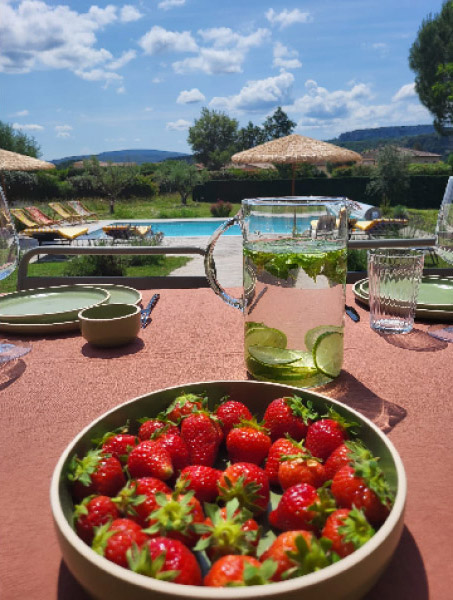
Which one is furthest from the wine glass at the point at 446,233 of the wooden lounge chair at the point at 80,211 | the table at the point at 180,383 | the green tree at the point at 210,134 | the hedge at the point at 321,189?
the green tree at the point at 210,134

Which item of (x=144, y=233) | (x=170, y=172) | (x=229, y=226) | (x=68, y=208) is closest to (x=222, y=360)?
(x=229, y=226)

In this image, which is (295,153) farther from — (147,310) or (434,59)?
(434,59)

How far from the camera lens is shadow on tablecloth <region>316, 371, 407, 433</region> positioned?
0.77 m

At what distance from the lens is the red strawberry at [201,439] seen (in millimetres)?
600

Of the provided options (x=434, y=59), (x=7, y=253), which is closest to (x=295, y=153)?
(x=7, y=253)

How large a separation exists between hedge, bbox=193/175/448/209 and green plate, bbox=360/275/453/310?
2360cm

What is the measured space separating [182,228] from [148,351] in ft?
55.1

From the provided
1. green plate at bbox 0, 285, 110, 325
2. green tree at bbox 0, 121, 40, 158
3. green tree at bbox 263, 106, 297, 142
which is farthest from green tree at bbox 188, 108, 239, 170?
green plate at bbox 0, 285, 110, 325

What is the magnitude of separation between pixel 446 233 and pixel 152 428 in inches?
33.3

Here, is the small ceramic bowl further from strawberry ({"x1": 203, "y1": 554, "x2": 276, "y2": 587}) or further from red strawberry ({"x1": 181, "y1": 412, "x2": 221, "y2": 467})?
strawberry ({"x1": 203, "y1": 554, "x2": 276, "y2": 587})

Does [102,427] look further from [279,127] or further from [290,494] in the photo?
[279,127]

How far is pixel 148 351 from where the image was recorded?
1095 millimetres

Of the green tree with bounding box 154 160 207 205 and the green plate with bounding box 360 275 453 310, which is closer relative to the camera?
the green plate with bounding box 360 275 453 310

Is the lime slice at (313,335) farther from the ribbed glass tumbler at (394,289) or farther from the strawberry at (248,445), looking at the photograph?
the ribbed glass tumbler at (394,289)
